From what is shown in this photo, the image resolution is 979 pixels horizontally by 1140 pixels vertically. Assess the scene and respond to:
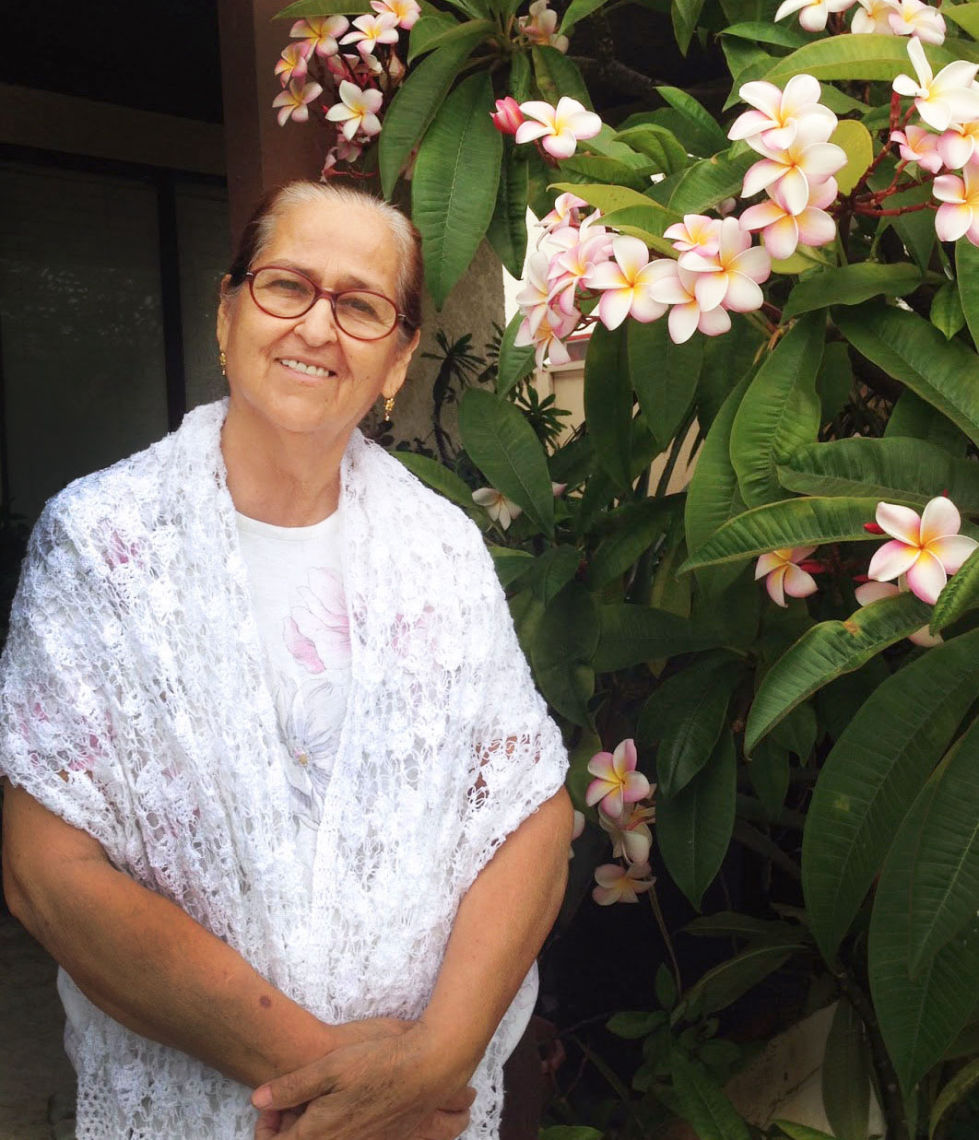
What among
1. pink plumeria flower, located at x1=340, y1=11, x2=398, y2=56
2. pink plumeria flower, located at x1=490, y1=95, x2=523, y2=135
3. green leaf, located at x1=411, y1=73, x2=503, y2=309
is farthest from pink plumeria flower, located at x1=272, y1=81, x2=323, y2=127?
pink plumeria flower, located at x1=490, y1=95, x2=523, y2=135

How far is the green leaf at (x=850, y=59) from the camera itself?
52.1 inches

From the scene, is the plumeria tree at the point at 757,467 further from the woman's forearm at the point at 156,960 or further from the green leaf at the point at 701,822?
the woman's forearm at the point at 156,960

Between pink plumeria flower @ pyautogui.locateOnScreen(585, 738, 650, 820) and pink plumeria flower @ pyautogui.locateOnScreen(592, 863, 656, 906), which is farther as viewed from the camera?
pink plumeria flower @ pyautogui.locateOnScreen(592, 863, 656, 906)

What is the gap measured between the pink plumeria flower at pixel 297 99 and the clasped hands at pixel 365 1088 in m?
1.38

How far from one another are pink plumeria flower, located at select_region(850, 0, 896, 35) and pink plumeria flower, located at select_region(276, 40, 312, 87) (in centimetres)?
85

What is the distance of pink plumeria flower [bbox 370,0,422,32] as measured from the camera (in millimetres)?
1773

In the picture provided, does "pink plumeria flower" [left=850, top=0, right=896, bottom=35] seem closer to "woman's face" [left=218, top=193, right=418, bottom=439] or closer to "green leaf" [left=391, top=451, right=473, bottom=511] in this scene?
"woman's face" [left=218, top=193, right=418, bottom=439]

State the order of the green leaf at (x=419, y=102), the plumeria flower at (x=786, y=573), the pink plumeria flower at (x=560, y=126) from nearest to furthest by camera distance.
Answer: the plumeria flower at (x=786, y=573) → the pink plumeria flower at (x=560, y=126) → the green leaf at (x=419, y=102)

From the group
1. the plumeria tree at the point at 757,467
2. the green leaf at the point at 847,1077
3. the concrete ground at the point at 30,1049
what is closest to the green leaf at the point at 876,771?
the plumeria tree at the point at 757,467

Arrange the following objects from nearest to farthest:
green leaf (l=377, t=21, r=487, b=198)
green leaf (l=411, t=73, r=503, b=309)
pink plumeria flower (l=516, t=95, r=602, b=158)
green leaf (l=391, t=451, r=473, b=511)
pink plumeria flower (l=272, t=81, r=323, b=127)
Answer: pink plumeria flower (l=516, t=95, r=602, b=158) → green leaf (l=411, t=73, r=503, b=309) → green leaf (l=377, t=21, r=487, b=198) → green leaf (l=391, t=451, r=473, b=511) → pink plumeria flower (l=272, t=81, r=323, b=127)

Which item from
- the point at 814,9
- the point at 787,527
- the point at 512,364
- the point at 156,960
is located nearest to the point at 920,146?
the point at 814,9

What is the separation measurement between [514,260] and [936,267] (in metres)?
0.56

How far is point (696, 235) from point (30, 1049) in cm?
258

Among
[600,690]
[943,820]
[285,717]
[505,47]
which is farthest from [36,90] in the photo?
[943,820]
